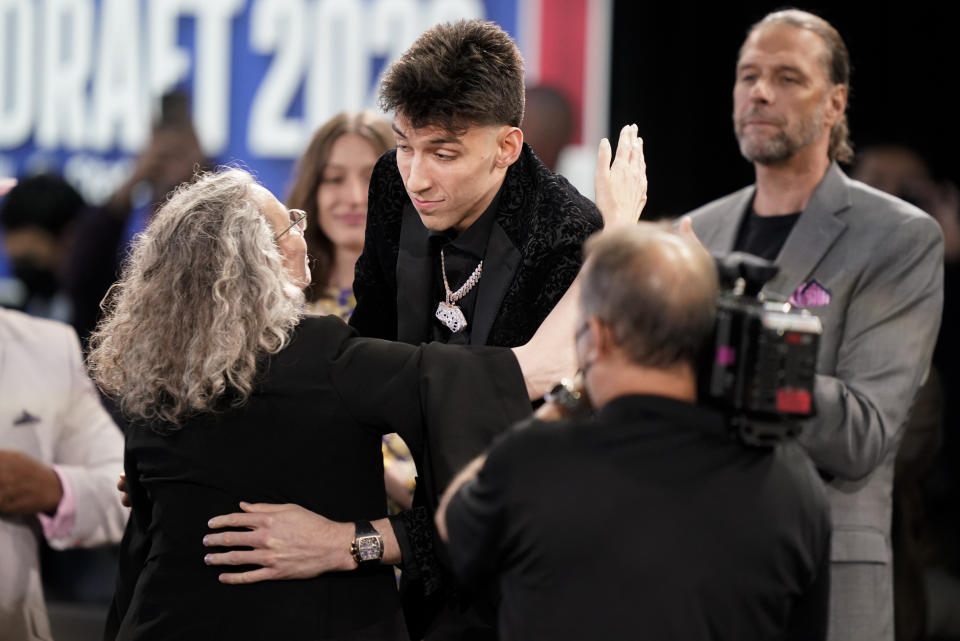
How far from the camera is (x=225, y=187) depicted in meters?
2.10

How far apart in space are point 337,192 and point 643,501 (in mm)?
2034

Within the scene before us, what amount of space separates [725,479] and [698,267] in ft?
0.93

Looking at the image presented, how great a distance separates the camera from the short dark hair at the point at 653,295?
5.14 ft

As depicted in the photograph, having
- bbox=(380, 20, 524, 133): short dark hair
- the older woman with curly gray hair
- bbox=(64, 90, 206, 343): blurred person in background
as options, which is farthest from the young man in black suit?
bbox=(64, 90, 206, 343): blurred person in background

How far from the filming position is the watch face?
6.48ft

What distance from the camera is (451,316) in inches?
90.1

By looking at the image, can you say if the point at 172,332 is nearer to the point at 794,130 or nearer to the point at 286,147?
the point at 794,130

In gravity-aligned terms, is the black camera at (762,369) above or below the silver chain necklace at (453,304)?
above

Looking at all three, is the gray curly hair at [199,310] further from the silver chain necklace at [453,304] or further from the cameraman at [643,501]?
the cameraman at [643,501]

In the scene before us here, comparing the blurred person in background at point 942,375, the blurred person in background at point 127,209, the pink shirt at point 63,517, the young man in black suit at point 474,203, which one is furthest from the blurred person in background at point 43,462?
the blurred person in background at point 942,375

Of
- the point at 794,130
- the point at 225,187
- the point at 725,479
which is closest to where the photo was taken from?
the point at 725,479

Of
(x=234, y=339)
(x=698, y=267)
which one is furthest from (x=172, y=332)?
(x=698, y=267)

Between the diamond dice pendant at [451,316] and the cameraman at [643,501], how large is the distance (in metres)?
0.66

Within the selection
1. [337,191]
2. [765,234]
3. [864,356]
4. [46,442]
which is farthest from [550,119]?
[46,442]
